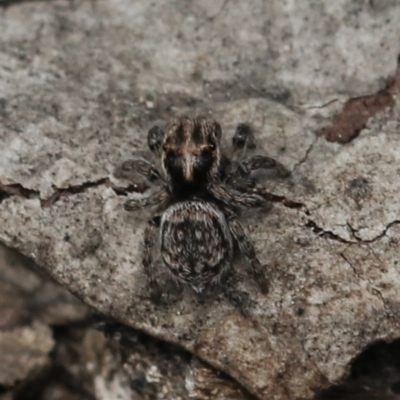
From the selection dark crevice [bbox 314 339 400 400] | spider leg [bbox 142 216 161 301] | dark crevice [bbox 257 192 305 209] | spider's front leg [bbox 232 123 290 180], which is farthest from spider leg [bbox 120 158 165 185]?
dark crevice [bbox 314 339 400 400]

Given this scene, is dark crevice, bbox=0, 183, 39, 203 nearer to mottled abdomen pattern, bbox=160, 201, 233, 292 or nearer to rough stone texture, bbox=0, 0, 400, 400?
rough stone texture, bbox=0, 0, 400, 400

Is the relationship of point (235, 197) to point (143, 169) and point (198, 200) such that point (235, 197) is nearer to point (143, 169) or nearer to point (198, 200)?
point (198, 200)


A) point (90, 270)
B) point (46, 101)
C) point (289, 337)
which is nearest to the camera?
point (289, 337)

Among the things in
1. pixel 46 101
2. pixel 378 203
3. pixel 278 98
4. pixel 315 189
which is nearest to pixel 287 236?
pixel 315 189

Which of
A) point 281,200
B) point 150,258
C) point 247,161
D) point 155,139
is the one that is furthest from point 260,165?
point 150,258

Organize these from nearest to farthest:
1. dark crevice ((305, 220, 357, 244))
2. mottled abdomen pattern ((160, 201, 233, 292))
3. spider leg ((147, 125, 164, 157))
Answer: mottled abdomen pattern ((160, 201, 233, 292)), dark crevice ((305, 220, 357, 244)), spider leg ((147, 125, 164, 157))

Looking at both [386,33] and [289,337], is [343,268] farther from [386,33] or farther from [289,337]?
[386,33]
